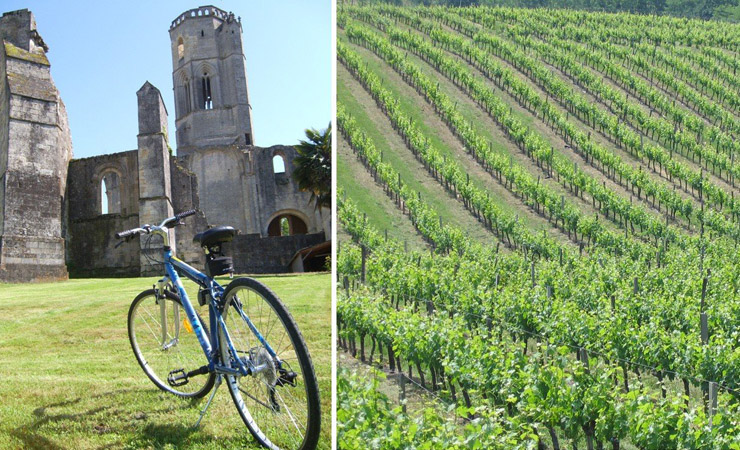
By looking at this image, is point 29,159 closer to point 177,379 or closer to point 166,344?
point 166,344

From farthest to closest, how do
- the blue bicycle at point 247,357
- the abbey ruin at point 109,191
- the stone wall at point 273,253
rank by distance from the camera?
the abbey ruin at point 109,191, the stone wall at point 273,253, the blue bicycle at point 247,357

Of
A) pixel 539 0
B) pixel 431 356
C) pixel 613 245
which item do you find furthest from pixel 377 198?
pixel 539 0

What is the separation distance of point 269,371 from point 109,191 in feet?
46.9

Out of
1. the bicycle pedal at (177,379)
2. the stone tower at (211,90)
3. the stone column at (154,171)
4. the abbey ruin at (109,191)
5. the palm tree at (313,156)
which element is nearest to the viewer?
the bicycle pedal at (177,379)

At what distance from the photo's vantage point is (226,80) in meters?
28.6

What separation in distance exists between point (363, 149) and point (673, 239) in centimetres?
1031

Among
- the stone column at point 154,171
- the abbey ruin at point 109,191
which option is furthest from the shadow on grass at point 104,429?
the stone column at point 154,171

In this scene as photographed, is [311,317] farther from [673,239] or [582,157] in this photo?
[582,157]

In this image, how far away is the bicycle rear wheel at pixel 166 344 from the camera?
2.76m

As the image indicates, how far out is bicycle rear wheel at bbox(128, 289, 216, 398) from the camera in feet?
9.05

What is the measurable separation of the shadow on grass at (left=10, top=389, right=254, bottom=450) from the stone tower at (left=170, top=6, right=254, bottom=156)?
24.6m

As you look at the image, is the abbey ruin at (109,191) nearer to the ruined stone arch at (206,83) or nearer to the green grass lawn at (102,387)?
the green grass lawn at (102,387)

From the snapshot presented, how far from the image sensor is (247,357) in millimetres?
2264

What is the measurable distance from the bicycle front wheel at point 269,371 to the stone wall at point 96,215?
873cm
